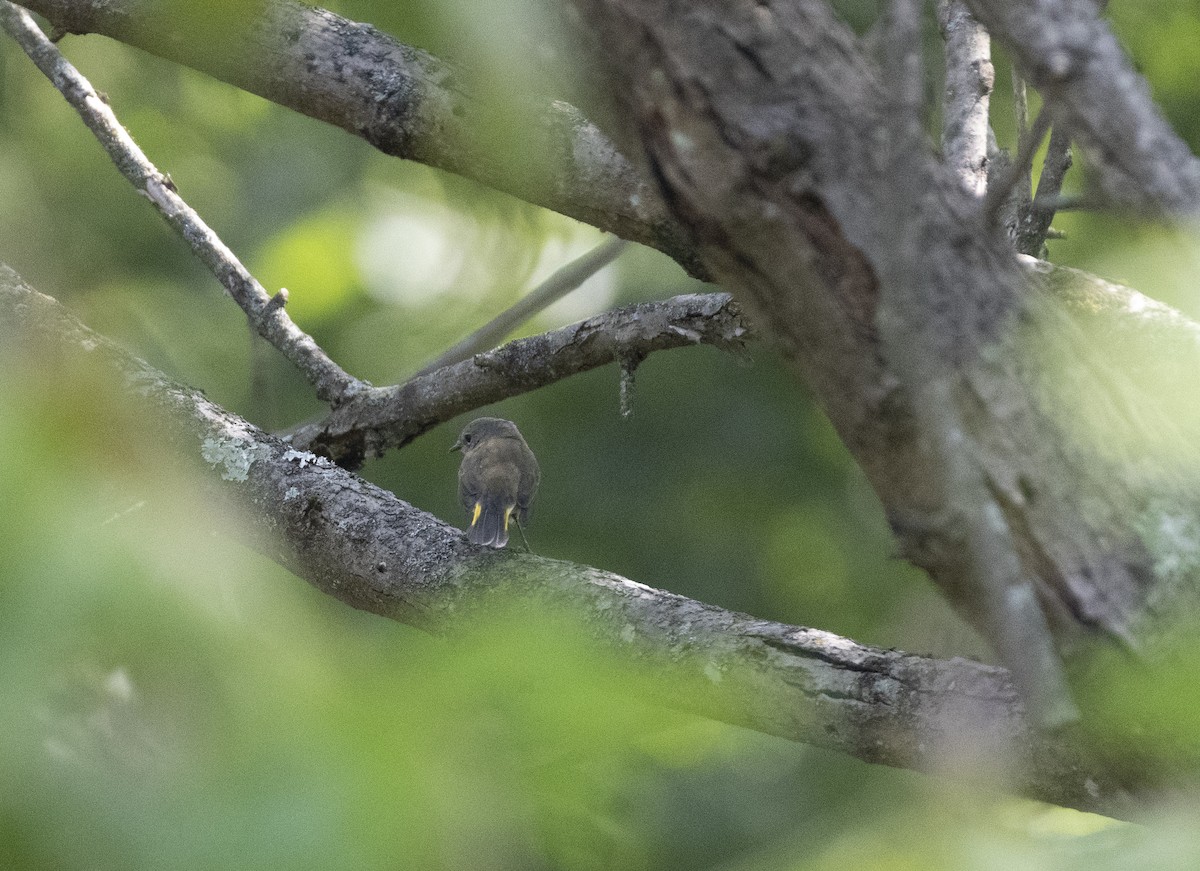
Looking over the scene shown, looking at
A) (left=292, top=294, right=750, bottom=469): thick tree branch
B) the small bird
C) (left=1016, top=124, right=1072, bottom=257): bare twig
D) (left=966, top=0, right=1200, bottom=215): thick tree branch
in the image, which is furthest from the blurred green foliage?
the small bird

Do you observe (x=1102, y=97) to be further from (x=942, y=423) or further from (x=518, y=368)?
(x=518, y=368)

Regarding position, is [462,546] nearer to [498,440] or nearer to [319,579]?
[319,579]

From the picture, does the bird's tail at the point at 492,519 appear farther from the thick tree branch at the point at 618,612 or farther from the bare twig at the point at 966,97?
the bare twig at the point at 966,97

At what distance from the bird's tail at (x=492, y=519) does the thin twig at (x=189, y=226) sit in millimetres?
661

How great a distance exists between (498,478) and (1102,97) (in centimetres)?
330

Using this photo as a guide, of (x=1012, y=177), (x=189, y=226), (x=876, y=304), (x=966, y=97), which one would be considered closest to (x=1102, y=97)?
(x=1012, y=177)

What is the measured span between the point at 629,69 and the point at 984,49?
1.99 m

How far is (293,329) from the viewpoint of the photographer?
3326 millimetres

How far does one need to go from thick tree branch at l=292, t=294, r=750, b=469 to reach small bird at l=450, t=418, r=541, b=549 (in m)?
0.74

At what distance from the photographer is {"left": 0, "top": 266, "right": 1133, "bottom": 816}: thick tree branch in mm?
1866

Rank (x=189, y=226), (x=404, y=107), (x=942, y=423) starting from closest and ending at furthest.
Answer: (x=942, y=423) < (x=404, y=107) < (x=189, y=226)

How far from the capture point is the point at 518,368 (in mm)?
3066

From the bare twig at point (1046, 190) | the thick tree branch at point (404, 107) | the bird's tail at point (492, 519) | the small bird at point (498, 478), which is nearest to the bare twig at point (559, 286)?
the thick tree branch at point (404, 107)

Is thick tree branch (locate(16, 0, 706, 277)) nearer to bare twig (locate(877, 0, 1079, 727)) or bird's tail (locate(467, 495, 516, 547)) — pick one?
bird's tail (locate(467, 495, 516, 547))
